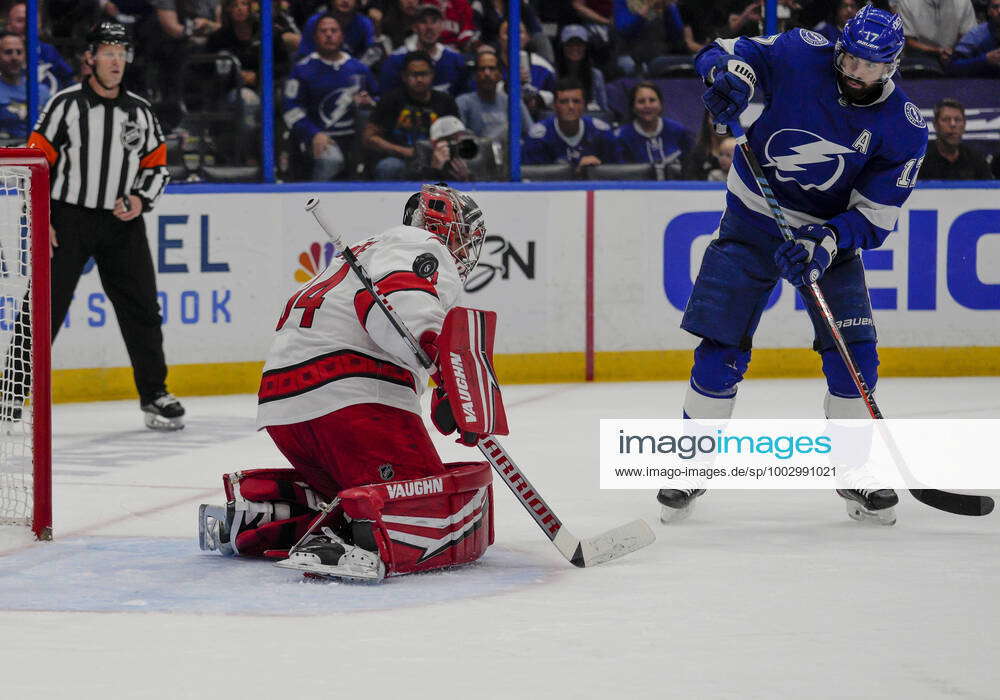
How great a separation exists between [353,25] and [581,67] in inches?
39.4

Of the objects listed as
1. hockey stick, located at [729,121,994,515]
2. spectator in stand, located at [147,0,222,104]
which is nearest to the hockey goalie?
hockey stick, located at [729,121,994,515]

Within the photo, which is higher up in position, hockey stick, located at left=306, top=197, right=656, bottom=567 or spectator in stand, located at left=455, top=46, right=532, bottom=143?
spectator in stand, located at left=455, top=46, right=532, bottom=143

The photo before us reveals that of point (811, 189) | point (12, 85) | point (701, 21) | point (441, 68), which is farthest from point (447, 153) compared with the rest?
point (811, 189)

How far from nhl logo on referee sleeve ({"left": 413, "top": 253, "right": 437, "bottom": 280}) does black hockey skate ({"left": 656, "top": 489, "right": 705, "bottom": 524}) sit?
981mm

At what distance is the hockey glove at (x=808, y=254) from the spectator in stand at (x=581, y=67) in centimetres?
332

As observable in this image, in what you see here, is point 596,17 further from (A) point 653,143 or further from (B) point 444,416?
(B) point 444,416

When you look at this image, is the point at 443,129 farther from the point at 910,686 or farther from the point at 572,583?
the point at 910,686

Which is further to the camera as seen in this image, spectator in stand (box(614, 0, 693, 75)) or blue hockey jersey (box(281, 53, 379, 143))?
spectator in stand (box(614, 0, 693, 75))

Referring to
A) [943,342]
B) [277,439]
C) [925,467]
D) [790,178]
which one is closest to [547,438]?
[925,467]

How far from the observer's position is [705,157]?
6754 mm

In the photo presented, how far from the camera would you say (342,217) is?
6.09 meters

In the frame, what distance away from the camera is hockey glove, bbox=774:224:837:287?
3455mm

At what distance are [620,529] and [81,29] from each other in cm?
353

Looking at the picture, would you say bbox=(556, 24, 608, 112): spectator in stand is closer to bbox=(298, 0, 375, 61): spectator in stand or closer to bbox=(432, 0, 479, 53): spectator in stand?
bbox=(432, 0, 479, 53): spectator in stand
